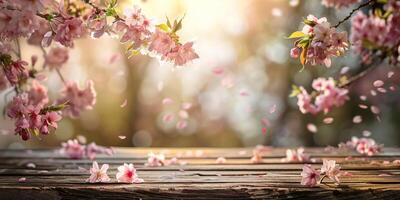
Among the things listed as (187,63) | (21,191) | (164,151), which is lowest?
(21,191)

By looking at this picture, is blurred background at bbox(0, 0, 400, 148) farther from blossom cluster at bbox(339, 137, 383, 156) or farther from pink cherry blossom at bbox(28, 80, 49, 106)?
pink cherry blossom at bbox(28, 80, 49, 106)

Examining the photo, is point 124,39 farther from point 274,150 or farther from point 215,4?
point 215,4

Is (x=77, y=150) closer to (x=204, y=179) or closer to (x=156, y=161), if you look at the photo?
(x=156, y=161)

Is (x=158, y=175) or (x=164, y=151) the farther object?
(x=164, y=151)

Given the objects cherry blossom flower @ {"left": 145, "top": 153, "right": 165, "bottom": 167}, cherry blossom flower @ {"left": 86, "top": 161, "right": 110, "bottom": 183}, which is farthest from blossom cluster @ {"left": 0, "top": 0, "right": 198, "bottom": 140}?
cherry blossom flower @ {"left": 145, "top": 153, "right": 165, "bottom": 167}

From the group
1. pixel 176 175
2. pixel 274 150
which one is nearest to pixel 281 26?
pixel 274 150

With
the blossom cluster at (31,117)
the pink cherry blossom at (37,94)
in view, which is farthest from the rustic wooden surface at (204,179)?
the pink cherry blossom at (37,94)

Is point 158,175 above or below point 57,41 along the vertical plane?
below
